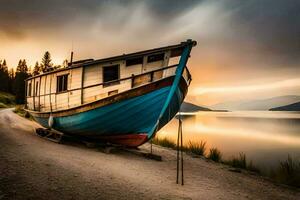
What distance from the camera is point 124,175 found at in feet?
19.8

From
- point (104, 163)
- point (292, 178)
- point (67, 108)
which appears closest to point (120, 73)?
point (67, 108)

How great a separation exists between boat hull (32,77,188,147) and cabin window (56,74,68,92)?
5.55 feet

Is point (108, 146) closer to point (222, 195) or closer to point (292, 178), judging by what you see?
point (222, 195)

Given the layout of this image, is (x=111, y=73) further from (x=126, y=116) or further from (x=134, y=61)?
(x=126, y=116)

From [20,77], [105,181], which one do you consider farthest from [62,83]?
[20,77]

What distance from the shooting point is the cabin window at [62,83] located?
10762 mm

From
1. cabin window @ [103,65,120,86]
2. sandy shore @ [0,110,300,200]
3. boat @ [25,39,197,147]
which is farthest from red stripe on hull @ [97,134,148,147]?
cabin window @ [103,65,120,86]

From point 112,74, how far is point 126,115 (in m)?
2.09

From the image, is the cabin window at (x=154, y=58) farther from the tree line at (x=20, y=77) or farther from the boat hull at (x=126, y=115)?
the tree line at (x=20, y=77)

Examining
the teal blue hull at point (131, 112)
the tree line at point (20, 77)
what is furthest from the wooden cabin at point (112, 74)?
the tree line at point (20, 77)

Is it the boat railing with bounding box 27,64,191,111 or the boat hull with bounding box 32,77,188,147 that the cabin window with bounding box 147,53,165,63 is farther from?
the boat hull with bounding box 32,77,188,147

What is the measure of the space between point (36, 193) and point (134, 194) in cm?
196

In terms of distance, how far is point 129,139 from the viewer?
9.20 meters

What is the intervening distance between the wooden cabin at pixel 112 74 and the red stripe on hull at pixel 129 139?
1885 mm
